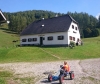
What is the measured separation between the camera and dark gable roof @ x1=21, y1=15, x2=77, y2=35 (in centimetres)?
4531

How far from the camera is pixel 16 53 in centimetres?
3269

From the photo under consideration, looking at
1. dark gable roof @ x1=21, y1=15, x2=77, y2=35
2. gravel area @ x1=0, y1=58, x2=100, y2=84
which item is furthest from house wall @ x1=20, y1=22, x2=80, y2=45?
gravel area @ x1=0, y1=58, x2=100, y2=84

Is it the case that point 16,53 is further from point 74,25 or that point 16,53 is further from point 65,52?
point 74,25

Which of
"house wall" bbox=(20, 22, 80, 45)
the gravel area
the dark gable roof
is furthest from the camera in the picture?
the dark gable roof

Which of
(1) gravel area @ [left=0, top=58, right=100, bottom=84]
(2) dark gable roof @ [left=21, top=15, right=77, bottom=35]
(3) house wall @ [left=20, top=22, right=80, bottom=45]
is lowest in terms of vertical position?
(1) gravel area @ [left=0, top=58, right=100, bottom=84]

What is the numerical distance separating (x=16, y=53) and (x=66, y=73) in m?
→ 21.4

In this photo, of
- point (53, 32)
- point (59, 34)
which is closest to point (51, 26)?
point (53, 32)

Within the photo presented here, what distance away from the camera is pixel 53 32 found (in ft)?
149

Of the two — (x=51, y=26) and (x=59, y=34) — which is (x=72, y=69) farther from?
(x=51, y=26)

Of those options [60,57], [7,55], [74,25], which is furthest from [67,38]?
[7,55]

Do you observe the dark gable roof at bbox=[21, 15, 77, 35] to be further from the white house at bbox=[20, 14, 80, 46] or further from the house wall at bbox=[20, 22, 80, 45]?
the house wall at bbox=[20, 22, 80, 45]

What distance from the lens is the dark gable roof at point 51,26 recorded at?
45312mm

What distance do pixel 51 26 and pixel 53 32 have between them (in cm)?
300

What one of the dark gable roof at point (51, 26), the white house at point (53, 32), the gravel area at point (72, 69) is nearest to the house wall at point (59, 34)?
the white house at point (53, 32)
